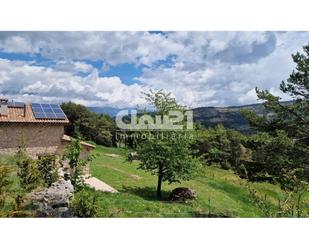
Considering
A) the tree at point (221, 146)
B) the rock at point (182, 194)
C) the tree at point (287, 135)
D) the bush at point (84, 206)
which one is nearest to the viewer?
the bush at point (84, 206)

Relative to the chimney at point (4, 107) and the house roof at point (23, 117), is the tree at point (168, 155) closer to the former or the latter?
the house roof at point (23, 117)

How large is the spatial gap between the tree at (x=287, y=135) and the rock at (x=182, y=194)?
8.52ft

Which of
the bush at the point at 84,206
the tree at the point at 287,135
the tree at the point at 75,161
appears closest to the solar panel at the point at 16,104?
the tree at the point at 75,161

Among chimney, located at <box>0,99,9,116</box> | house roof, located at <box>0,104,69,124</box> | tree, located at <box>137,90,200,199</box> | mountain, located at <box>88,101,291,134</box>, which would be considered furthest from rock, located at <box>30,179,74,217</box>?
tree, located at <box>137,90,200,199</box>

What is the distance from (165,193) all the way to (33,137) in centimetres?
404

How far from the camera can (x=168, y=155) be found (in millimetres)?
13969

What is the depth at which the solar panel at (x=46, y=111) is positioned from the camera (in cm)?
1252

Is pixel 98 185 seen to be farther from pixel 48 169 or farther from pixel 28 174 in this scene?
pixel 28 174

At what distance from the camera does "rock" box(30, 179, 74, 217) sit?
1125 cm

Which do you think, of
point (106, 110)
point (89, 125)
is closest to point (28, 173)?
point (89, 125)

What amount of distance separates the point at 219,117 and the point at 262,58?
1.97 metres
